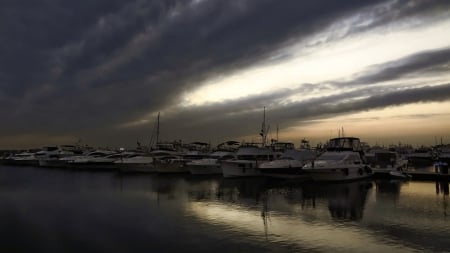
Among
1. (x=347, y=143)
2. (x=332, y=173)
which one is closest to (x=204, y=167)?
(x=347, y=143)

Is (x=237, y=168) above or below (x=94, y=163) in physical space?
below

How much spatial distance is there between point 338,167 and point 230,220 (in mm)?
20162

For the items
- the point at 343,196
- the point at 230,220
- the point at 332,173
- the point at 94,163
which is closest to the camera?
the point at 230,220

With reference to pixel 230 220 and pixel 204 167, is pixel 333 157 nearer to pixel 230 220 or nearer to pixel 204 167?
pixel 204 167

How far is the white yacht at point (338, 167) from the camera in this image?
1511 inches

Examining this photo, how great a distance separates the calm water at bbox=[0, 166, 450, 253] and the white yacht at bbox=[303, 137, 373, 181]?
3.30m

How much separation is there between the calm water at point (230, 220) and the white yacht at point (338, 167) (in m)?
3.30

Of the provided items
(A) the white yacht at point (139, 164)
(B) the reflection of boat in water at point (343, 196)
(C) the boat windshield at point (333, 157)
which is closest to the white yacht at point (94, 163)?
(A) the white yacht at point (139, 164)

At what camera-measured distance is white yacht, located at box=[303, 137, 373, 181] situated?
126 feet

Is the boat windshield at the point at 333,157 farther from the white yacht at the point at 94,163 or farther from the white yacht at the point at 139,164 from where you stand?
the white yacht at the point at 94,163

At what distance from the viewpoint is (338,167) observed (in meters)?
38.5

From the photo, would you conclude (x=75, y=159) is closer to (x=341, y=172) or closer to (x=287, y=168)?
(x=287, y=168)

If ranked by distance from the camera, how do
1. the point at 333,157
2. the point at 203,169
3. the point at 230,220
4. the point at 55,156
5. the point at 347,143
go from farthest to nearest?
the point at 55,156 → the point at 203,169 → the point at 347,143 → the point at 333,157 → the point at 230,220

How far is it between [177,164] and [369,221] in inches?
1552
